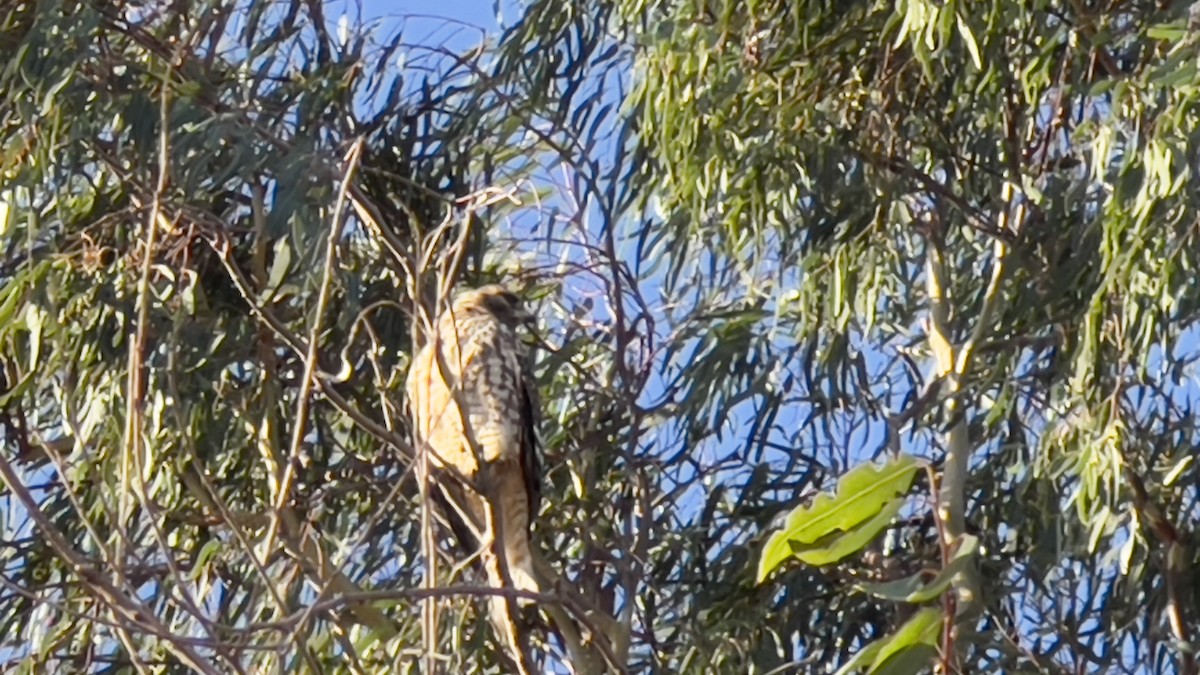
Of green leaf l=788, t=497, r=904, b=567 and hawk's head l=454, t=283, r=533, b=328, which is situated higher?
hawk's head l=454, t=283, r=533, b=328

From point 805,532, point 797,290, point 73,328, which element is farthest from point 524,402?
point 805,532

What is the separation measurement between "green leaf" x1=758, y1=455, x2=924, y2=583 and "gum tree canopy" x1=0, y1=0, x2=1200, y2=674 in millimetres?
1960

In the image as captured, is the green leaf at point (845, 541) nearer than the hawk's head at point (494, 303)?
Yes

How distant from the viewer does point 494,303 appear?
4172 mm

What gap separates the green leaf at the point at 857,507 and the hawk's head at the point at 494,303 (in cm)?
255

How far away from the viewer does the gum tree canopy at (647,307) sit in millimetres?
3770

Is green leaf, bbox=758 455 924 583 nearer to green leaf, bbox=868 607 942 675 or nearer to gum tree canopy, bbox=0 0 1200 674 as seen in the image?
green leaf, bbox=868 607 942 675

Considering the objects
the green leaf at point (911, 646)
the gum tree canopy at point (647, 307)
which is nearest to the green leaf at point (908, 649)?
the green leaf at point (911, 646)

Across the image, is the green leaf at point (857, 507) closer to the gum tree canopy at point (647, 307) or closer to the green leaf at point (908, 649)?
the green leaf at point (908, 649)

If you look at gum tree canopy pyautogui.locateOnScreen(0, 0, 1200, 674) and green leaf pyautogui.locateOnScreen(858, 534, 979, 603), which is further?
gum tree canopy pyautogui.locateOnScreen(0, 0, 1200, 674)

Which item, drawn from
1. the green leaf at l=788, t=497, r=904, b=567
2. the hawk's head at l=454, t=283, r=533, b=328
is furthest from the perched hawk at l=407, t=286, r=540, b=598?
the green leaf at l=788, t=497, r=904, b=567

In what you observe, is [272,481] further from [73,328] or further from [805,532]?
[805,532]

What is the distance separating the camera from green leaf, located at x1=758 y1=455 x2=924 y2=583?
1594mm

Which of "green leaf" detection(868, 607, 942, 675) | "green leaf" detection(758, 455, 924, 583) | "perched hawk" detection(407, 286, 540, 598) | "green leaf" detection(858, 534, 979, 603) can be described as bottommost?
"green leaf" detection(868, 607, 942, 675)
